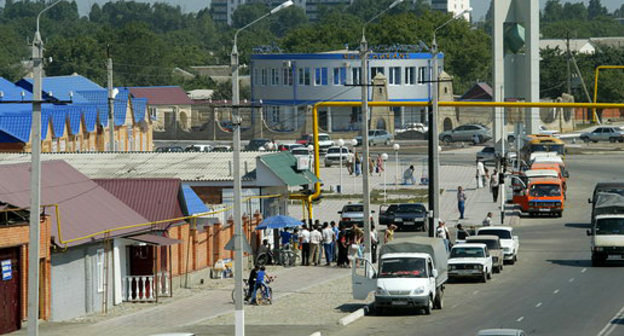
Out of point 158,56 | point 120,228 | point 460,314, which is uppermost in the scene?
point 158,56

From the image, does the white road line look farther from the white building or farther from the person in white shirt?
the white building

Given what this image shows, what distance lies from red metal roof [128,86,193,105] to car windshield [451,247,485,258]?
9737cm

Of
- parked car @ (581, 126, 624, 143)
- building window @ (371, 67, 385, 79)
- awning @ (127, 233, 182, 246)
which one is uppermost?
building window @ (371, 67, 385, 79)

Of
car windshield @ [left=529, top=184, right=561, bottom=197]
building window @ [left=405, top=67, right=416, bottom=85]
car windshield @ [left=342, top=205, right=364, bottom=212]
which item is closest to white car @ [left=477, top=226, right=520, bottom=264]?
car windshield @ [left=342, top=205, right=364, bottom=212]

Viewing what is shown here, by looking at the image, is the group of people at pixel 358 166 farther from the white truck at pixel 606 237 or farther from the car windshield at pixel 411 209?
the white truck at pixel 606 237

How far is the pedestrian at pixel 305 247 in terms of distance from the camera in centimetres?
4603

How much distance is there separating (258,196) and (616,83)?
10481 centimetres

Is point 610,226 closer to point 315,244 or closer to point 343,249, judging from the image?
point 343,249

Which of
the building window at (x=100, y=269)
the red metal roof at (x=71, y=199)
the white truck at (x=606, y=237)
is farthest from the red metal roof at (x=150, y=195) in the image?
the white truck at (x=606, y=237)

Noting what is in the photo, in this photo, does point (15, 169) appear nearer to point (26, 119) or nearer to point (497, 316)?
point (497, 316)

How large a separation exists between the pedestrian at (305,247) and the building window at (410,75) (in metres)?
80.7

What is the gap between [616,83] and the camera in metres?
147

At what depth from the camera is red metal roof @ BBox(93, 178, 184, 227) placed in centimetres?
4203

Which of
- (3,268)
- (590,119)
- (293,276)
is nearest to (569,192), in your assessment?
(293,276)
